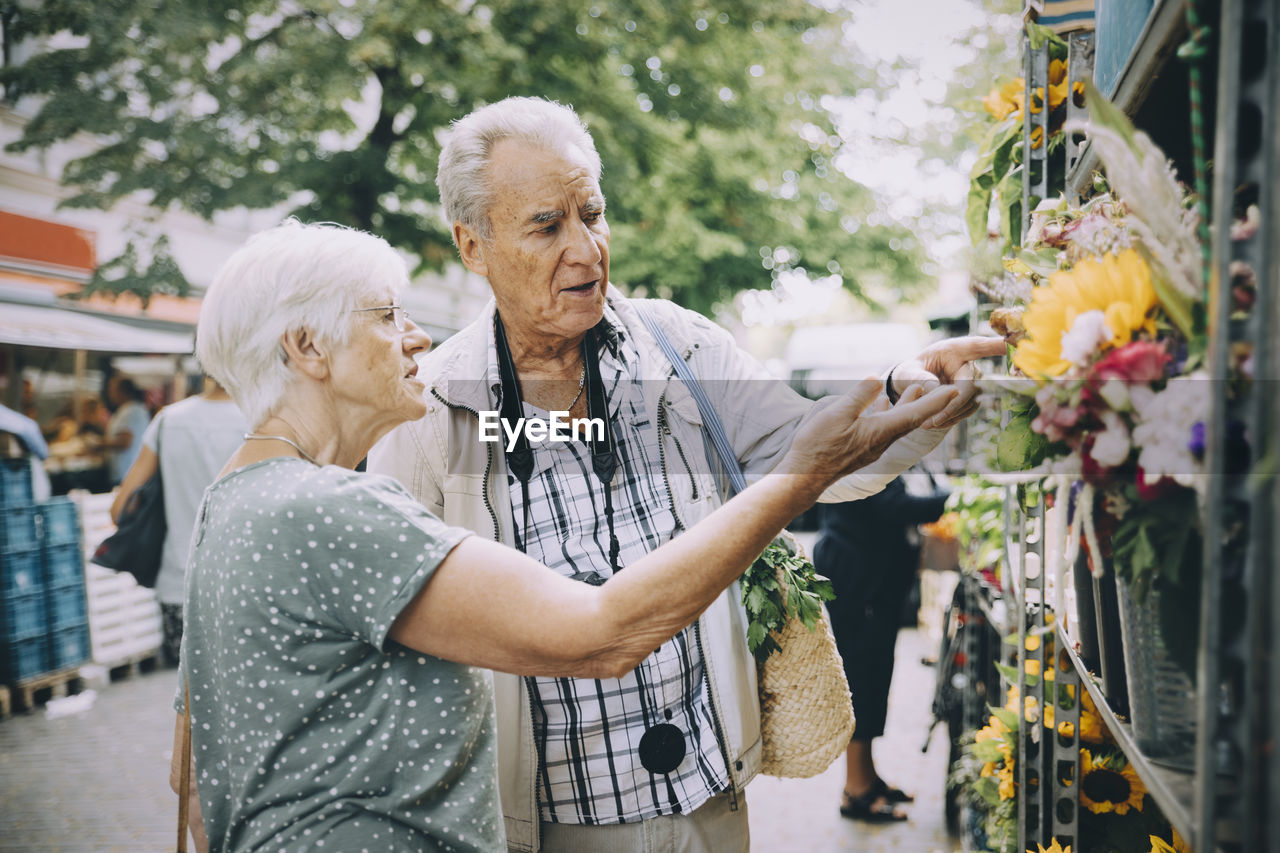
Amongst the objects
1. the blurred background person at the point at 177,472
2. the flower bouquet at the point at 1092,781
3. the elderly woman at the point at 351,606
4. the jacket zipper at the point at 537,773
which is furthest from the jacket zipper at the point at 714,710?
the blurred background person at the point at 177,472

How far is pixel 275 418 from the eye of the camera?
1.51 m

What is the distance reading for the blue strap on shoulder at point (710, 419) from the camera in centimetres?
201

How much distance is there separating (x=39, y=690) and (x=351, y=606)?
6405 millimetres

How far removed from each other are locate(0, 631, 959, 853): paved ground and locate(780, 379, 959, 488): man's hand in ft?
11.6

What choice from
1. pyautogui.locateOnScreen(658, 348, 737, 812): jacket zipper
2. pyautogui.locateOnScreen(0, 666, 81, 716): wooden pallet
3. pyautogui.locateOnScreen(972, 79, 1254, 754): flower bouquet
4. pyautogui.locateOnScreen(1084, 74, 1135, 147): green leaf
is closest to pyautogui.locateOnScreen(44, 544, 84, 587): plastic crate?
pyautogui.locateOnScreen(0, 666, 81, 716): wooden pallet

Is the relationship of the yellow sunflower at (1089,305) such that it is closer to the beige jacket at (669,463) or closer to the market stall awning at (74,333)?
the beige jacket at (669,463)

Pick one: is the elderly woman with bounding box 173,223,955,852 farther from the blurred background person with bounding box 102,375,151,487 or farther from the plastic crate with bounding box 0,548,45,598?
the blurred background person with bounding box 102,375,151,487

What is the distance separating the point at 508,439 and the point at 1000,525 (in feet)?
7.10

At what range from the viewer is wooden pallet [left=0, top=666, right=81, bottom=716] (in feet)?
19.7

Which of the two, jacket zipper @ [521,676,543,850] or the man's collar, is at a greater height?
the man's collar

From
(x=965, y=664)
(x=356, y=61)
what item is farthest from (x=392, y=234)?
(x=965, y=664)

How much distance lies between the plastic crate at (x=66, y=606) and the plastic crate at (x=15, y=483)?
62 cm

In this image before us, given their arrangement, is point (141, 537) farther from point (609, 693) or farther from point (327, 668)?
point (327, 668)

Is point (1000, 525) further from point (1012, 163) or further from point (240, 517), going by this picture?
point (240, 517)
